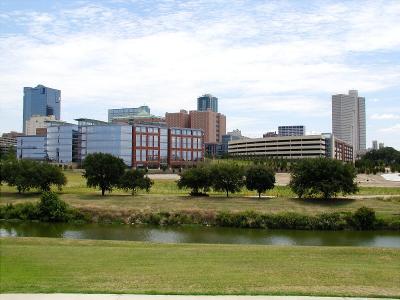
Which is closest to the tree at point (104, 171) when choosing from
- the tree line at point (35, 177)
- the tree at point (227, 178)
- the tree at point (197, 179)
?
the tree line at point (35, 177)

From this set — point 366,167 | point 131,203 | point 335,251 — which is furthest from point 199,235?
point 366,167

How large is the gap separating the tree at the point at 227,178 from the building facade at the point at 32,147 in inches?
4852

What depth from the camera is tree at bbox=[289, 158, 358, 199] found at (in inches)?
2785

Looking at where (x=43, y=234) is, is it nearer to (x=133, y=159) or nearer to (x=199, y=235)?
(x=199, y=235)

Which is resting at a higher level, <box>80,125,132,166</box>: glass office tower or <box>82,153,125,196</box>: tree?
<box>80,125,132,166</box>: glass office tower

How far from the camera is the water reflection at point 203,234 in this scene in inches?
1868

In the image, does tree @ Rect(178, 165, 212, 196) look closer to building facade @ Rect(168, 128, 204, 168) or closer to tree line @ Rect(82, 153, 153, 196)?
tree line @ Rect(82, 153, 153, 196)

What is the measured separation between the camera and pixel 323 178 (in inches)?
2840

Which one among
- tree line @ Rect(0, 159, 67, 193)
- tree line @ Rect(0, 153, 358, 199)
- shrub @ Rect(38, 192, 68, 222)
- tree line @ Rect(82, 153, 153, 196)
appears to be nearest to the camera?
shrub @ Rect(38, 192, 68, 222)

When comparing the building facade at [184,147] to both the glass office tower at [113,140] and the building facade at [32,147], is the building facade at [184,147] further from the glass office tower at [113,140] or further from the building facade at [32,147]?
the building facade at [32,147]

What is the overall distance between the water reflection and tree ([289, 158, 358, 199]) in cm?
1495

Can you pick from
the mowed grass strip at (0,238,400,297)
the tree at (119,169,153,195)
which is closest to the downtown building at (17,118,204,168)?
the tree at (119,169,153,195)

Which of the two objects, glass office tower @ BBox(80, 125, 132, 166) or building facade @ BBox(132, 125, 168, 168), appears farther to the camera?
building facade @ BBox(132, 125, 168, 168)

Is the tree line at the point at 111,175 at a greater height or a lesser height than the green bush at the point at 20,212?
greater
